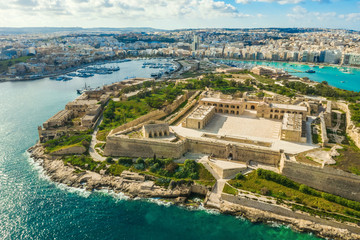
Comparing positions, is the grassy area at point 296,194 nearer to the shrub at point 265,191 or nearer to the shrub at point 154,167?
the shrub at point 265,191

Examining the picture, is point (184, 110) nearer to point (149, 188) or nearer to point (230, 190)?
point (149, 188)

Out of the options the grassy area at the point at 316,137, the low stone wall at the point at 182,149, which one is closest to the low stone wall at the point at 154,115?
the low stone wall at the point at 182,149

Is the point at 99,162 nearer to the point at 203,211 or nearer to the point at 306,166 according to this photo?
the point at 203,211

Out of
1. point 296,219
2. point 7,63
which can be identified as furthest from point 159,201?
point 7,63

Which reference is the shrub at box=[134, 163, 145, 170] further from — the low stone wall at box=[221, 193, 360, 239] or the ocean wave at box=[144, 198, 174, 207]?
the low stone wall at box=[221, 193, 360, 239]

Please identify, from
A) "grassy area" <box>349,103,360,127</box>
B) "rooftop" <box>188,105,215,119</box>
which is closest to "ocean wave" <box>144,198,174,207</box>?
"rooftop" <box>188,105,215,119</box>

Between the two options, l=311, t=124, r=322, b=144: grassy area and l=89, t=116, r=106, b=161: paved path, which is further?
l=89, t=116, r=106, b=161: paved path
